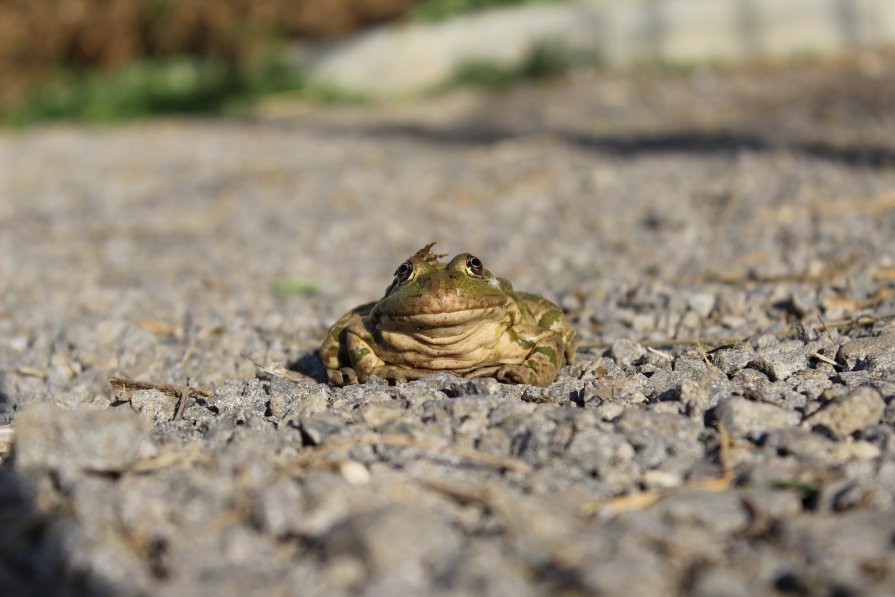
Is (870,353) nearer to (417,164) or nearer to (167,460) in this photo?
(167,460)

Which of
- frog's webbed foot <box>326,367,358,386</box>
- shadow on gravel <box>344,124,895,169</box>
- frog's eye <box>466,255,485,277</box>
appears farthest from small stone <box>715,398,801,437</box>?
shadow on gravel <box>344,124,895,169</box>

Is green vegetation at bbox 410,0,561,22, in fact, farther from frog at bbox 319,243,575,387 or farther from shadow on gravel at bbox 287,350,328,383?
frog at bbox 319,243,575,387

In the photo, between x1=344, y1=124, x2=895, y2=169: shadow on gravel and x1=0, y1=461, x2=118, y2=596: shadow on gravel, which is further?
x1=344, y1=124, x2=895, y2=169: shadow on gravel

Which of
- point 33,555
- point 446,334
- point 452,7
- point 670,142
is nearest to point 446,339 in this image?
point 446,334

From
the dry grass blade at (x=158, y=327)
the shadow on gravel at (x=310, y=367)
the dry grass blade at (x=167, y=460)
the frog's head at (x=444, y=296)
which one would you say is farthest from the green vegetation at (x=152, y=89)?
the dry grass blade at (x=167, y=460)

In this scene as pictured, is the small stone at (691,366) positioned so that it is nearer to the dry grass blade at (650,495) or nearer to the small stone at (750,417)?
the small stone at (750,417)

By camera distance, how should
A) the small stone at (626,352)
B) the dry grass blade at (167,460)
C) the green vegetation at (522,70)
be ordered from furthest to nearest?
the green vegetation at (522,70)
the small stone at (626,352)
the dry grass blade at (167,460)

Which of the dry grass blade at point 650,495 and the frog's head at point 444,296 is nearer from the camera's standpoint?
the dry grass blade at point 650,495
